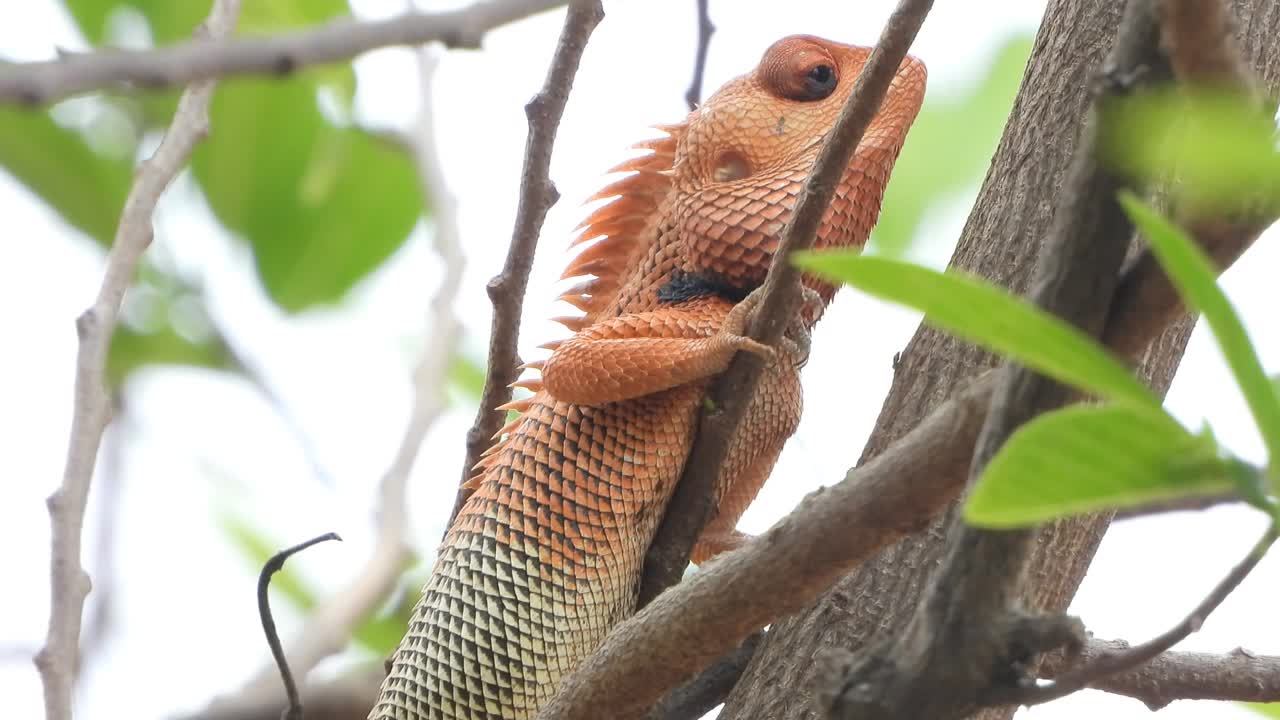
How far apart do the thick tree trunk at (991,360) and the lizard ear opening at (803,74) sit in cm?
103

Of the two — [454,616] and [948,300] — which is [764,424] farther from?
[948,300]

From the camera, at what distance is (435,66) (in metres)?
2.21

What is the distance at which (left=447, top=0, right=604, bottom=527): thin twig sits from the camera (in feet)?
9.52

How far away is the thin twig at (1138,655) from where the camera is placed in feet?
4.32

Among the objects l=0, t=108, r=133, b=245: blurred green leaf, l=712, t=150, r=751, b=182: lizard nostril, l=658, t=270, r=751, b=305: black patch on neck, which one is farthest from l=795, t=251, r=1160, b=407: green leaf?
l=712, t=150, r=751, b=182: lizard nostril

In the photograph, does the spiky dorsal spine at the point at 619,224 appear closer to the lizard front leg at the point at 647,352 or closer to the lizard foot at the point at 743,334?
the lizard front leg at the point at 647,352

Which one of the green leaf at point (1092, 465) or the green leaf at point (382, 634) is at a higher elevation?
the green leaf at point (382, 634)

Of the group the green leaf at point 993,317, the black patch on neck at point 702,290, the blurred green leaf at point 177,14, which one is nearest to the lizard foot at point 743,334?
the black patch on neck at point 702,290

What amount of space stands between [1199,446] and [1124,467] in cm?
6

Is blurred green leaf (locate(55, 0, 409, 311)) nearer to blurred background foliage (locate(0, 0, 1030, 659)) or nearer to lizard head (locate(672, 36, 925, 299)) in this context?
blurred background foliage (locate(0, 0, 1030, 659))

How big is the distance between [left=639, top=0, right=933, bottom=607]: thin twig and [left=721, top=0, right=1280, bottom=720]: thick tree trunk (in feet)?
1.24

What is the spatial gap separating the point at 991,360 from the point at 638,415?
1090 millimetres

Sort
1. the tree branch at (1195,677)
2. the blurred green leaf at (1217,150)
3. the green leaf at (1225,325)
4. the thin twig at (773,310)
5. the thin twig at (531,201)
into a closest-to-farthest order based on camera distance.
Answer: the blurred green leaf at (1217,150) < the green leaf at (1225,325) < the thin twig at (773,310) < the thin twig at (531,201) < the tree branch at (1195,677)

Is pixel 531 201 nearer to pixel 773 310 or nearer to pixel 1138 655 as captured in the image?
pixel 773 310
